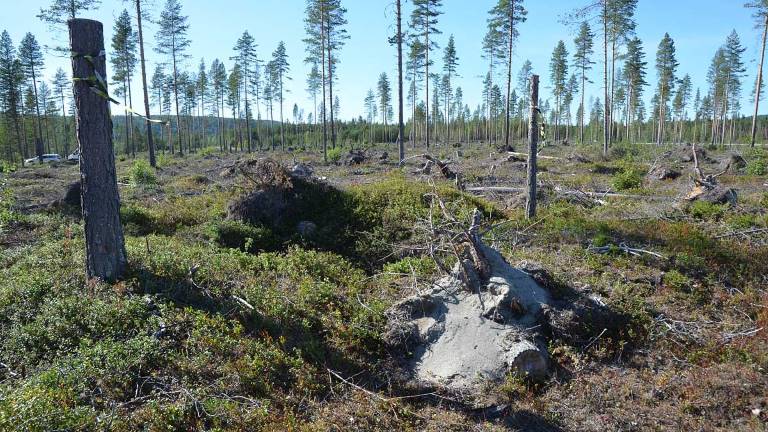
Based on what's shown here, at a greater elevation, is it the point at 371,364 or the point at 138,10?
the point at 138,10

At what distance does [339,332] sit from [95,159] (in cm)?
431

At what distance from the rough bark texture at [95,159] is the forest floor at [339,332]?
46 cm

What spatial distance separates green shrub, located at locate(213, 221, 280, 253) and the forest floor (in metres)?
0.04

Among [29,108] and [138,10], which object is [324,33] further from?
[29,108]

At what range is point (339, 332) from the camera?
21.2 ft

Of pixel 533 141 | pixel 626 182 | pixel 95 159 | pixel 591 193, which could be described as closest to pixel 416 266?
pixel 533 141

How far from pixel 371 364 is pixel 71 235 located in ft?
26.8

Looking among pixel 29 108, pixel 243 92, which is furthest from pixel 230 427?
pixel 29 108

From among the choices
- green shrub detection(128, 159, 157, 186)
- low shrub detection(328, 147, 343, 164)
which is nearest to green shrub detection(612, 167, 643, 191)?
low shrub detection(328, 147, 343, 164)

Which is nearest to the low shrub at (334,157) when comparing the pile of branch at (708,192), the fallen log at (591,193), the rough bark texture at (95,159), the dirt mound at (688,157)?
the fallen log at (591,193)

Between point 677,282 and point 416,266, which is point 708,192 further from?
point 416,266

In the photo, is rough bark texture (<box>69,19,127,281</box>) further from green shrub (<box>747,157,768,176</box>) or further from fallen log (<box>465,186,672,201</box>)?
green shrub (<box>747,157,768,176</box>)

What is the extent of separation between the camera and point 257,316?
6.44 metres

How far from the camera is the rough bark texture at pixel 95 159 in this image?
6465 mm
